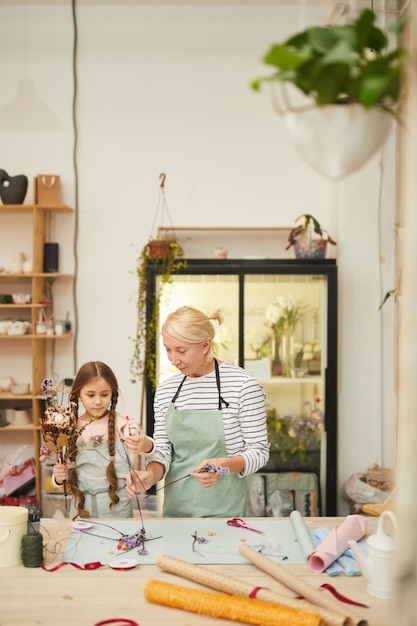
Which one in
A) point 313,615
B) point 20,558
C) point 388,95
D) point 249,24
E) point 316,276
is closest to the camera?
point 388,95

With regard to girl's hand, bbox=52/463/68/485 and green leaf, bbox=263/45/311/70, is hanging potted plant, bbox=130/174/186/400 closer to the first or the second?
girl's hand, bbox=52/463/68/485

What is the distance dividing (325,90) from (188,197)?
368 centimetres

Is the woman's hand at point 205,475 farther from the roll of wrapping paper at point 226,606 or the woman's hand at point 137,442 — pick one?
the roll of wrapping paper at point 226,606

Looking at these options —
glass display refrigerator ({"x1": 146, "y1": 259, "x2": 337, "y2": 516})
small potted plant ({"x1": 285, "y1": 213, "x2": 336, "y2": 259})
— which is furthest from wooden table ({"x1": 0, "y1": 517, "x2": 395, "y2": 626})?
small potted plant ({"x1": 285, "y1": 213, "x2": 336, "y2": 259})

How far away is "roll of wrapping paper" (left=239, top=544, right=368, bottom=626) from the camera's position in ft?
6.00

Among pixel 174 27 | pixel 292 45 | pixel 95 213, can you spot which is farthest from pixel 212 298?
pixel 292 45

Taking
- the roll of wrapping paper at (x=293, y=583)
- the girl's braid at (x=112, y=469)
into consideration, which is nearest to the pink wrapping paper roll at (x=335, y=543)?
the roll of wrapping paper at (x=293, y=583)

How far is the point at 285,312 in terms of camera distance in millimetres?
4652

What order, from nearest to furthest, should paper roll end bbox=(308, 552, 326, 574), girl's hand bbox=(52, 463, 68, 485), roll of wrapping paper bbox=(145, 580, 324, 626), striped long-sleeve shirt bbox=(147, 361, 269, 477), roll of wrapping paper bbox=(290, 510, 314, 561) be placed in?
1. roll of wrapping paper bbox=(145, 580, 324, 626)
2. paper roll end bbox=(308, 552, 326, 574)
3. roll of wrapping paper bbox=(290, 510, 314, 561)
4. girl's hand bbox=(52, 463, 68, 485)
5. striped long-sleeve shirt bbox=(147, 361, 269, 477)

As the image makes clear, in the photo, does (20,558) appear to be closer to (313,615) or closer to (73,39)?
(313,615)

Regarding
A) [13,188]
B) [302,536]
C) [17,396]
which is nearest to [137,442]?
[302,536]

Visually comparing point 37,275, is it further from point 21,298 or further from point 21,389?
point 21,389

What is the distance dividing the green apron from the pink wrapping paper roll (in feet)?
1.87

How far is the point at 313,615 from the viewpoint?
1.73 metres
